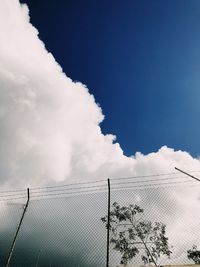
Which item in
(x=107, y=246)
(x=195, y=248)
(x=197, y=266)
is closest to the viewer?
(x=197, y=266)

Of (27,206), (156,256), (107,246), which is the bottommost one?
(107,246)

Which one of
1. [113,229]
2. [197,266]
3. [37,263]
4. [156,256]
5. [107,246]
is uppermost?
[113,229]

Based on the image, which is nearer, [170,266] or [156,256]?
[170,266]

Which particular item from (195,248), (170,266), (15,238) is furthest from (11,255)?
(195,248)

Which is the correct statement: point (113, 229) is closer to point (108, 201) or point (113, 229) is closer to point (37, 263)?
point (37, 263)

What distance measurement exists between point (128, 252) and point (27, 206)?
26.9 m

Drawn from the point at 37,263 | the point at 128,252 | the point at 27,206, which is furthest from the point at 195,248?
the point at 27,206

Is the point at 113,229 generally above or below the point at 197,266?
above

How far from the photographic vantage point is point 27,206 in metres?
17.1

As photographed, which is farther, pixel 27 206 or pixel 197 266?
pixel 27 206

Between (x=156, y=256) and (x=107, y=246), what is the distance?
30.5 meters

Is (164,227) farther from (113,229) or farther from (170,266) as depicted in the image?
(170,266)

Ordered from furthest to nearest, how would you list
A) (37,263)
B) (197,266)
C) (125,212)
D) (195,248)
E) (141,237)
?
(195,248), (125,212), (141,237), (37,263), (197,266)

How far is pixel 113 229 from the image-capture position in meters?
39.6
